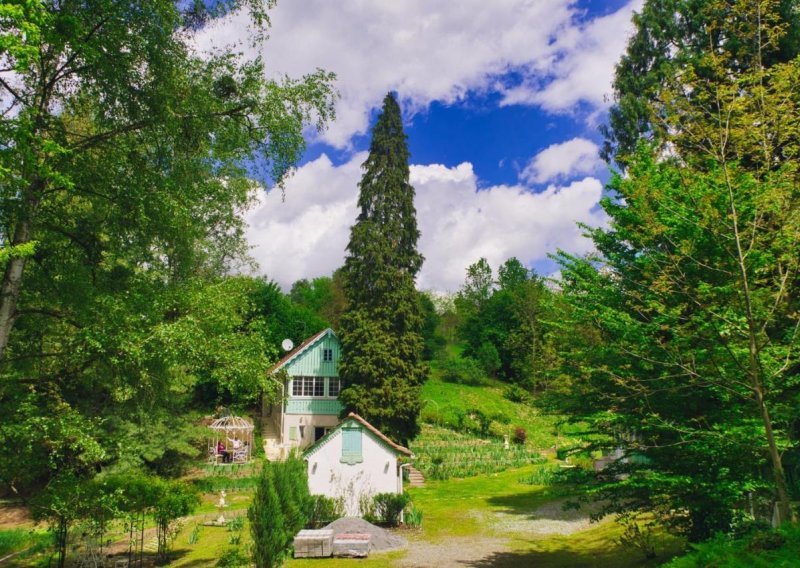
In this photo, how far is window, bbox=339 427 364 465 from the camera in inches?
777

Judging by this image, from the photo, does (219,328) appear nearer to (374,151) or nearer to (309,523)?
(309,523)

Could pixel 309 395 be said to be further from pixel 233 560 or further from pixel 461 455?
pixel 233 560

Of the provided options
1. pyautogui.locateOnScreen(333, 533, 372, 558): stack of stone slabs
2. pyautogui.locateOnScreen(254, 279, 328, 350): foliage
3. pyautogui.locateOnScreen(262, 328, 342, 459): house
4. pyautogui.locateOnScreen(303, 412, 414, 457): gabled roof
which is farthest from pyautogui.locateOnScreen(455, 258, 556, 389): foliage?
pyautogui.locateOnScreen(333, 533, 372, 558): stack of stone slabs

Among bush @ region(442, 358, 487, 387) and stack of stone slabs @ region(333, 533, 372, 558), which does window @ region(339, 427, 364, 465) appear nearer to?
stack of stone slabs @ region(333, 533, 372, 558)

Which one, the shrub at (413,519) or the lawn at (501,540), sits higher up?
the shrub at (413,519)

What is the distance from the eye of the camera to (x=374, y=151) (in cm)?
3164

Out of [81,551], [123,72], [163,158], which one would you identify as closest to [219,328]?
[163,158]

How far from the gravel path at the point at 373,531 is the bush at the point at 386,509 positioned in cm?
107

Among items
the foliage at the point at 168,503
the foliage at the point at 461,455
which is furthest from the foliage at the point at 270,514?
the foliage at the point at 461,455

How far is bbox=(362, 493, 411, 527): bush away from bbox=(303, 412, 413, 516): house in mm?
381

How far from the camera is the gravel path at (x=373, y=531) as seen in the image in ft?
54.7

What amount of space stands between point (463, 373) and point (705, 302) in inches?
1735

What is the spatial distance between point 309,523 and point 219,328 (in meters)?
8.65

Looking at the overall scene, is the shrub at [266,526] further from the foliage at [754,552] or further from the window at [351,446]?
the foliage at [754,552]
